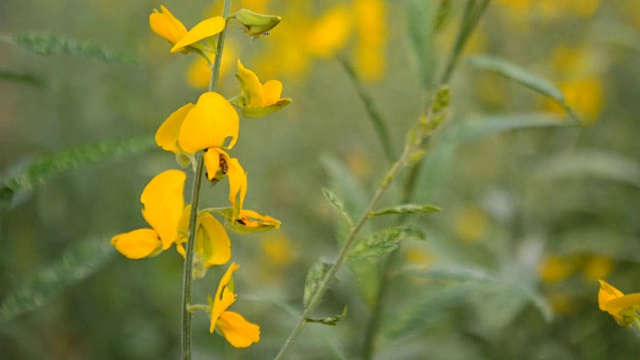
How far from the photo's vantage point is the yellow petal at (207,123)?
526mm

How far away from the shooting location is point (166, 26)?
1.79ft

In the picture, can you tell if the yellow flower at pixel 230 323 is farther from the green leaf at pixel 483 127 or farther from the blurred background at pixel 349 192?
the green leaf at pixel 483 127

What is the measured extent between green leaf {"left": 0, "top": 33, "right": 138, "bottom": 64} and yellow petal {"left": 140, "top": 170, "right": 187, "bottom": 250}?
374mm

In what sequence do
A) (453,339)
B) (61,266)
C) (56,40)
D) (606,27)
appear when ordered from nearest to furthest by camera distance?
(56,40), (61,266), (453,339), (606,27)

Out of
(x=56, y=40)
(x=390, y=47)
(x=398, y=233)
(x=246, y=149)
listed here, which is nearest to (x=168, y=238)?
(x=398, y=233)

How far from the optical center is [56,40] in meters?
0.89

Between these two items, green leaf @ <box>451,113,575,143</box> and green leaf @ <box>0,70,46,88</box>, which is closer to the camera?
green leaf @ <box>0,70,46,88</box>

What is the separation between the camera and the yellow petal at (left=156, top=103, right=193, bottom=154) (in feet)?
1.80

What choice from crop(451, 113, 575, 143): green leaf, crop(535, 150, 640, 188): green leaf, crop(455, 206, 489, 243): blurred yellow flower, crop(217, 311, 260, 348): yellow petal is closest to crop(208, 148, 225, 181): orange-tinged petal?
crop(217, 311, 260, 348): yellow petal

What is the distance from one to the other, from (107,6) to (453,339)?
1808 millimetres

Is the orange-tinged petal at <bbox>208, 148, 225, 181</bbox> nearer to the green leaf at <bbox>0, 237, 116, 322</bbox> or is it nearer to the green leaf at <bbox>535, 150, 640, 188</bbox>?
the green leaf at <bbox>0, 237, 116, 322</bbox>

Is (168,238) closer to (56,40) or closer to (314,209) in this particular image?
(56,40)

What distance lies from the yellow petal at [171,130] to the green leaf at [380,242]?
18 centimetres

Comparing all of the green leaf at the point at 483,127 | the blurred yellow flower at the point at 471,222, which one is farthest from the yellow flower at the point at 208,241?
the blurred yellow flower at the point at 471,222
